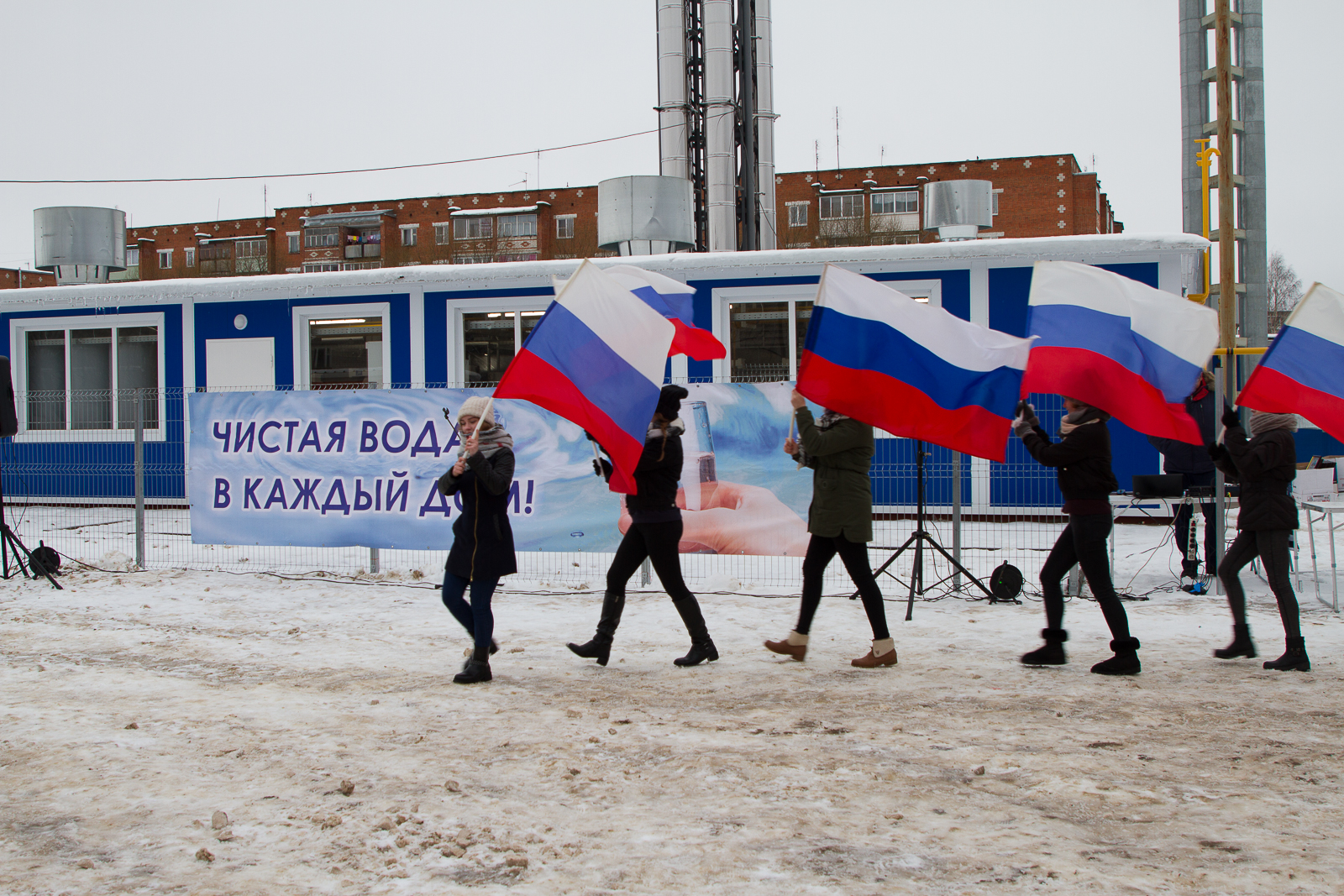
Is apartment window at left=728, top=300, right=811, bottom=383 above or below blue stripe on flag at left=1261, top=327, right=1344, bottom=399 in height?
above

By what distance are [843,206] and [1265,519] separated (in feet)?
199

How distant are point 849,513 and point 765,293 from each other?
7820 mm

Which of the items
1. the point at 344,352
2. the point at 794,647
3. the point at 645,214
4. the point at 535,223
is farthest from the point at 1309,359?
Answer: the point at 535,223

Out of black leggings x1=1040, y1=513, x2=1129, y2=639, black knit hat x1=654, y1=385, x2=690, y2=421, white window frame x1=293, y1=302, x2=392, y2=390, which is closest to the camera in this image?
black leggings x1=1040, y1=513, x2=1129, y2=639

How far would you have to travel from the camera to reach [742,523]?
8.55 meters

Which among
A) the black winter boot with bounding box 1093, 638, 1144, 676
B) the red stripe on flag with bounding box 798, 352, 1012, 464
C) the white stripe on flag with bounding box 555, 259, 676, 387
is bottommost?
the black winter boot with bounding box 1093, 638, 1144, 676

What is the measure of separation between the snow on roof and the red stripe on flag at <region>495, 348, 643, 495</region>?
585 centimetres

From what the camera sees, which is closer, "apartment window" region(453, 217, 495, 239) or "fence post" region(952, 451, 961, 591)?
"fence post" region(952, 451, 961, 591)

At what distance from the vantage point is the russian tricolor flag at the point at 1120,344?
6.33 meters

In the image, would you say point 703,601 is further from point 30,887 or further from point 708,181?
point 708,181

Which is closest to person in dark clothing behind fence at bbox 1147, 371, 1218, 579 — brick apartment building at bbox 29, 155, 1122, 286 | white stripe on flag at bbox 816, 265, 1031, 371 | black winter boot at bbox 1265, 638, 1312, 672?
black winter boot at bbox 1265, 638, 1312, 672

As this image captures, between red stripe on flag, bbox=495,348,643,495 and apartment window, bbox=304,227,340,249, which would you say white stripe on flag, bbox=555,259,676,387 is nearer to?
red stripe on flag, bbox=495,348,643,495

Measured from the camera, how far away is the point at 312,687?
5.79 m

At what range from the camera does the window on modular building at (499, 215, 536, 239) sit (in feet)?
220
